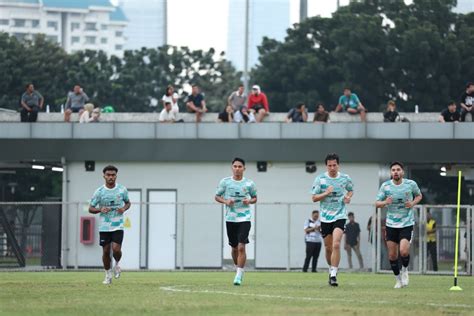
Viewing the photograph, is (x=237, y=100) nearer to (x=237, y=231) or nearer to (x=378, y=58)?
(x=237, y=231)

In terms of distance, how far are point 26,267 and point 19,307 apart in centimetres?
2324

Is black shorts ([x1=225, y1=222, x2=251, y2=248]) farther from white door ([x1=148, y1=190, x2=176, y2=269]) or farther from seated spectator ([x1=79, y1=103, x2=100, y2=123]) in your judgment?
seated spectator ([x1=79, y1=103, x2=100, y2=123])

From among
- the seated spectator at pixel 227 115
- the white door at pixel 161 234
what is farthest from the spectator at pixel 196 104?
the white door at pixel 161 234

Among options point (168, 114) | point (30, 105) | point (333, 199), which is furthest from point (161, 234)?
point (333, 199)

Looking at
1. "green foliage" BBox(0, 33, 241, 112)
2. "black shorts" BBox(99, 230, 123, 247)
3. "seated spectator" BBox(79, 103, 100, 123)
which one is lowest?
"black shorts" BBox(99, 230, 123, 247)

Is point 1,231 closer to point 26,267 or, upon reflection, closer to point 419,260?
point 26,267

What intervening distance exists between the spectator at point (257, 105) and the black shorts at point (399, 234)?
21.7 metres

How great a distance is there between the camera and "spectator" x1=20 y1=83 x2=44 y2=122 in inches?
1756

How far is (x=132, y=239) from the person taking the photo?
1673 inches

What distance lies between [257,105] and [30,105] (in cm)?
717

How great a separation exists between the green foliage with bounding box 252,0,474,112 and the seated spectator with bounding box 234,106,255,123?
97.4 feet

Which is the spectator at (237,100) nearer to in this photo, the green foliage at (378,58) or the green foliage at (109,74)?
the green foliage at (378,58)

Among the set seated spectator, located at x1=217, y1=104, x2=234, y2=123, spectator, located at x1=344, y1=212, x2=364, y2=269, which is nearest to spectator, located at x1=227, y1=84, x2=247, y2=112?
seated spectator, located at x1=217, y1=104, x2=234, y2=123

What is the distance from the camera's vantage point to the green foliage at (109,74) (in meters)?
82.2
